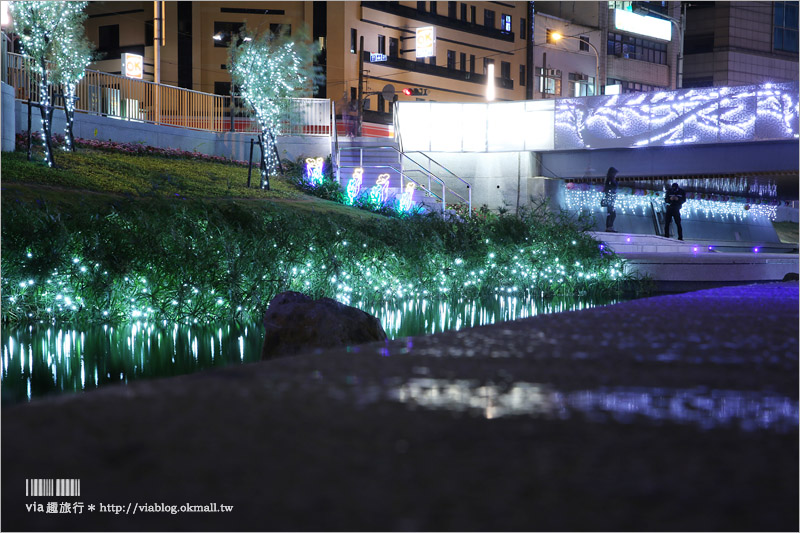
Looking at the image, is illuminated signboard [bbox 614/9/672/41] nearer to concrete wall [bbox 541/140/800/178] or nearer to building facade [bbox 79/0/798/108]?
building facade [bbox 79/0/798/108]

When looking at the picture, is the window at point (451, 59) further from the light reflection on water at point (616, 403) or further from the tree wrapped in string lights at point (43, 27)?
the light reflection on water at point (616, 403)

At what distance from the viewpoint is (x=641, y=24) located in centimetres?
A: 6919

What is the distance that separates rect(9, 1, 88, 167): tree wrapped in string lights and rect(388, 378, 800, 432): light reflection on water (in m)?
22.3

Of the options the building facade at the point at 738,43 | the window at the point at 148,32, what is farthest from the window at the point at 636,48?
the window at the point at 148,32

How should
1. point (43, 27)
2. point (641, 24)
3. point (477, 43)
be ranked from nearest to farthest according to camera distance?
1. point (43, 27)
2. point (477, 43)
3. point (641, 24)

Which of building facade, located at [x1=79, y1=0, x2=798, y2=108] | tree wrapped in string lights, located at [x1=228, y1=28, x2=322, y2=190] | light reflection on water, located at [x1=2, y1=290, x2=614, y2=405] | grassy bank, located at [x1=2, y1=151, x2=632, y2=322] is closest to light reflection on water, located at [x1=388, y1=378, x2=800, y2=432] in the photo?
light reflection on water, located at [x1=2, y1=290, x2=614, y2=405]

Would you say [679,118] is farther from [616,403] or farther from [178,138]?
[616,403]

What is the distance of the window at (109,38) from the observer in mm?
61625

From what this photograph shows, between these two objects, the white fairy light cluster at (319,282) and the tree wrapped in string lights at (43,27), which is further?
the tree wrapped in string lights at (43,27)

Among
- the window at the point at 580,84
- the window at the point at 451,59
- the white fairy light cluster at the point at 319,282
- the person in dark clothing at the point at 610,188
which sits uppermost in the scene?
the window at the point at 451,59

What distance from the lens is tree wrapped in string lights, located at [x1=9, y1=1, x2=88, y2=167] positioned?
883 inches

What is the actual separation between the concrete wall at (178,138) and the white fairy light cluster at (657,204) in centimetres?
933

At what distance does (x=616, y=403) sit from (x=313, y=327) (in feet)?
16.6

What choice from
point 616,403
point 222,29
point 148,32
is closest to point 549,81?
point 222,29
